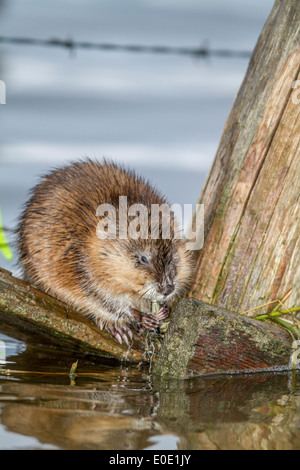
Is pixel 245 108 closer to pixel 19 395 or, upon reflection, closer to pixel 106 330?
pixel 106 330

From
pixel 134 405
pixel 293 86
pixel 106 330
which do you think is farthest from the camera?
pixel 106 330

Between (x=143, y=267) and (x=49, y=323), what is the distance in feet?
2.41

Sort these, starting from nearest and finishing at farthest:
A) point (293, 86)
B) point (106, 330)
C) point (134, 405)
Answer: point (134, 405) < point (293, 86) < point (106, 330)

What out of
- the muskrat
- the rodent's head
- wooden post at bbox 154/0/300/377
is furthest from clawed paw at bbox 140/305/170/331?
wooden post at bbox 154/0/300/377

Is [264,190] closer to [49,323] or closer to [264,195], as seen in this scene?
[264,195]

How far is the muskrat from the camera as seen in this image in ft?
15.0

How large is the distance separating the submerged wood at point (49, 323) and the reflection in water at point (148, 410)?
25 centimetres

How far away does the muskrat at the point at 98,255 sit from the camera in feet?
15.0

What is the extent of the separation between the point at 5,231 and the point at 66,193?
898 mm

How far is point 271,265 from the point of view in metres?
4.58

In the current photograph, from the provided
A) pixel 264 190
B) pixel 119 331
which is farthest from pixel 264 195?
pixel 119 331

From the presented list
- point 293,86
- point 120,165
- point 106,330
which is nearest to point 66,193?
point 120,165

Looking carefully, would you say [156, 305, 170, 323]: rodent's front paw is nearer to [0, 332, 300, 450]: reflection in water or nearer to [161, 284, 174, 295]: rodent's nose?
[161, 284, 174, 295]: rodent's nose

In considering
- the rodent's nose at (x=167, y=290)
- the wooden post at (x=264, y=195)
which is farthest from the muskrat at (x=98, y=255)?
the wooden post at (x=264, y=195)
